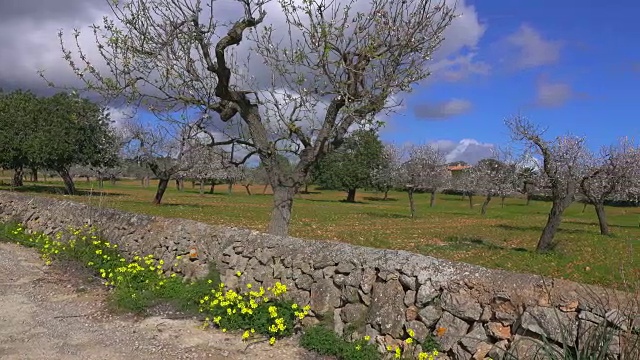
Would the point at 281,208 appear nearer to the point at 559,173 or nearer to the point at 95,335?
the point at 95,335

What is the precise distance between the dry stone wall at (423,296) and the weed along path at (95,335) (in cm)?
86

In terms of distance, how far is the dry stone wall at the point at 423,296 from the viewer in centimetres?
471

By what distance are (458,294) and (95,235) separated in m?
8.67

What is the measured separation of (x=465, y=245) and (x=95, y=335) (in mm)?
15729

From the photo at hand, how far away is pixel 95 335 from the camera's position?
6617mm

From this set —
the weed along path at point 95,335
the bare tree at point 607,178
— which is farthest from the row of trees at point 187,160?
the weed along path at point 95,335

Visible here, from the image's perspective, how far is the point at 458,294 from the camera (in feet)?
18.1

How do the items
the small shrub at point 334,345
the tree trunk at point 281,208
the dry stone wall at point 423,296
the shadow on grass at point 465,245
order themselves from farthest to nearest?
the shadow on grass at point 465,245
the tree trunk at point 281,208
the small shrub at point 334,345
the dry stone wall at point 423,296

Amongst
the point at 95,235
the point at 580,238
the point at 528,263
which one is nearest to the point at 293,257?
the point at 95,235

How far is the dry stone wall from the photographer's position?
15.5ft

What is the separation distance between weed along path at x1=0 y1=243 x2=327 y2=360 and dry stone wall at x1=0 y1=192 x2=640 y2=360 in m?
0.86

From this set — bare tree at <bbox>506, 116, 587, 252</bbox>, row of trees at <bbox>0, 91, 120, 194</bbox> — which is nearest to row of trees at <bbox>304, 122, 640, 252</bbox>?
bare tree at <bbox>506, 116, 587, 252</bbox>

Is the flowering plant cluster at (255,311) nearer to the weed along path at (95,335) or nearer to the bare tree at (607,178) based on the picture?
the weed along path at (95,335)

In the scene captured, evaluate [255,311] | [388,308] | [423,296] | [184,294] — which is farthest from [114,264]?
[423,296]
